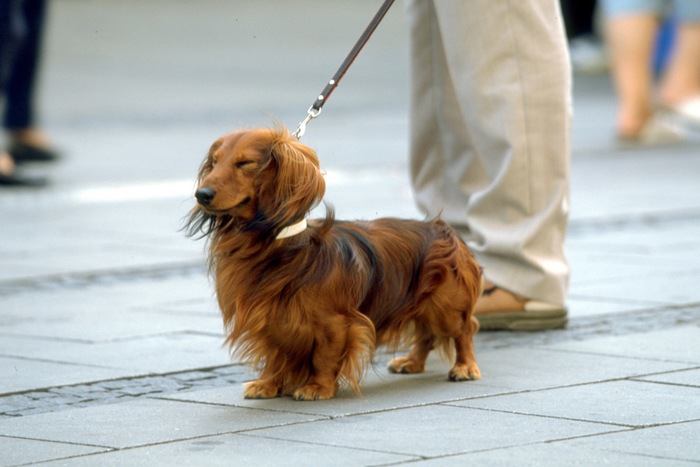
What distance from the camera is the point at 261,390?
4230 millimetres

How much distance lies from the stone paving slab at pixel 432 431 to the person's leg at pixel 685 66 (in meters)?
7.59

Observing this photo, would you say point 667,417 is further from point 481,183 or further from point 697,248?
point 697,248

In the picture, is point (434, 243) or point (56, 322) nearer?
point (434, 243)

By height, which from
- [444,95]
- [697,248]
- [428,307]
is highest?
[444,95]

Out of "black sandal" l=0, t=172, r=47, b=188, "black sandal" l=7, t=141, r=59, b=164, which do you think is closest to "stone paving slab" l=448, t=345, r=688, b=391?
"black sandal" l=0, t=172, r=47, b=188

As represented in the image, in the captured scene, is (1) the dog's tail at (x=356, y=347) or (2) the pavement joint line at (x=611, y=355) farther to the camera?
(2) the pavement joint line at (x=611, y=355)

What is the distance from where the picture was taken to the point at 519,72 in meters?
5.12

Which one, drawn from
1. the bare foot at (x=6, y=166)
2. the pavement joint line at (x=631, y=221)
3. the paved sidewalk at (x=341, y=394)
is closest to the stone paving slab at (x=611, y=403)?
the paved sidewalk at (x=341, y=394)

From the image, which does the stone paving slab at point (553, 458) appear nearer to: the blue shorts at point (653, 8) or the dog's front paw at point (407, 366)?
the dog's front paw at point (407, 366)

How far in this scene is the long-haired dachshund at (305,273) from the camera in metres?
4.00

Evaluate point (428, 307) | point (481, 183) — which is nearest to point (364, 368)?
point (428, 307)

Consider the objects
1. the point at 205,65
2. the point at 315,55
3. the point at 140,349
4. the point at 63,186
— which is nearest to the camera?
the point at 140,349

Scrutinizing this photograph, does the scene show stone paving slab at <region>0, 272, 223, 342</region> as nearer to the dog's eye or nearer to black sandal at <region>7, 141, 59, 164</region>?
the dog's eye

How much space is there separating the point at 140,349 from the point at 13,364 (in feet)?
1.38
